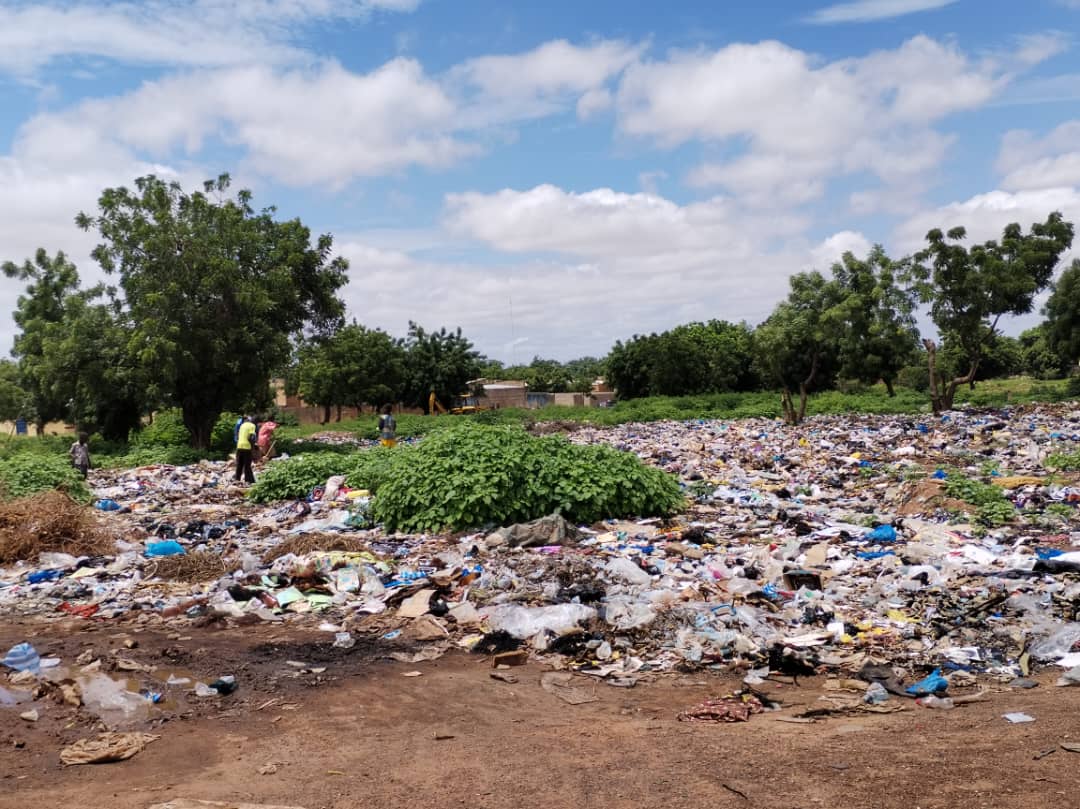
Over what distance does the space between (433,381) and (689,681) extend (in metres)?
40.3

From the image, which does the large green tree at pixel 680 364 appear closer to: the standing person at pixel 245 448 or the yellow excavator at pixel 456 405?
the yellow excavator at pixel 456 405

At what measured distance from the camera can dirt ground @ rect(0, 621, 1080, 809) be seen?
10.8 feet

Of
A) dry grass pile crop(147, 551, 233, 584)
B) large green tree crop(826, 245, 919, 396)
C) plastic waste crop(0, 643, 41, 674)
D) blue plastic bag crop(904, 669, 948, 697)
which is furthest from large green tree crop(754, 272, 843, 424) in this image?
plastic waste crop(0, 643, 41, 674)

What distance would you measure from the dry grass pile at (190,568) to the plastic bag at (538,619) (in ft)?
9.39

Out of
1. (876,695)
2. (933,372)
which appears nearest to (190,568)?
(876,695)

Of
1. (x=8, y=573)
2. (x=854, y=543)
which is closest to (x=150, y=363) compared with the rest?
(x=8, y=573)

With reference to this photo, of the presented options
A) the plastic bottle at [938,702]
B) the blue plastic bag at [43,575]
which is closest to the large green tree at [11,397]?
the blue plastic bag at [43,575]

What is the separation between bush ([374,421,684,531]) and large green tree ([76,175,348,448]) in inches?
455

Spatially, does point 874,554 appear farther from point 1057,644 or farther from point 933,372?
point 933,372

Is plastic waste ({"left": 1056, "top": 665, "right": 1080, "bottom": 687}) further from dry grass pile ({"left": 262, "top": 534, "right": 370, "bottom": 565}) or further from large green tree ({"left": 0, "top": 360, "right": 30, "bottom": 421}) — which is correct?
large green tree ({"left": 0, "top": 360, "right": 30, "bottom": 421})

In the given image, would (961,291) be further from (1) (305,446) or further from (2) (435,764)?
(2) (435,764)

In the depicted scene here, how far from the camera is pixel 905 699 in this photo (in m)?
4.44

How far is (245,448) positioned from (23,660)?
9.06 meters

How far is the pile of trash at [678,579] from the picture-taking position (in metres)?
5.29
